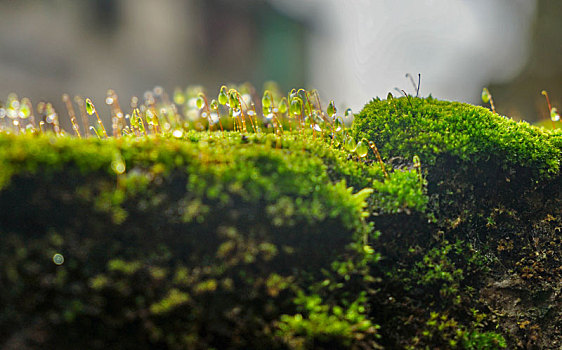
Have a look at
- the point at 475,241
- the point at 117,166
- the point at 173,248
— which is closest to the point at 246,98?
the point at 117,166

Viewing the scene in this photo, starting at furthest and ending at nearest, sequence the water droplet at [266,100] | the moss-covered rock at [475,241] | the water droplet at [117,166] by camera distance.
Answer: the water droplet at [266,100], the moss-covered rock at [475,241], the water droplet at [117,166]

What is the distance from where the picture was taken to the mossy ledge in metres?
1.22

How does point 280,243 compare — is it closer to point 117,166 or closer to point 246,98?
point 117,166

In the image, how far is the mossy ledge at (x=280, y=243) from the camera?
1.22 meters

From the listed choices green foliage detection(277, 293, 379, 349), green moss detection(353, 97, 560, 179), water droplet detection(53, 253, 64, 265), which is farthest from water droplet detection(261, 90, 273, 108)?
water droplet detection(53, 253, 64, 265)

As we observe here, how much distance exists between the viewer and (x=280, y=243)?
146cm

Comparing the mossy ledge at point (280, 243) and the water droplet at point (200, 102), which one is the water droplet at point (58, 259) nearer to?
the mossy ledge at point (280, 243)

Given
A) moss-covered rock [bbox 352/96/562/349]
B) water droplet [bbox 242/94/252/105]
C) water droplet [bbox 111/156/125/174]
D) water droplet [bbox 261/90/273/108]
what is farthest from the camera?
water droplet [bbox 242/94/252/105]

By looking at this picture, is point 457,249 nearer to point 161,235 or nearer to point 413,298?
point 413,298

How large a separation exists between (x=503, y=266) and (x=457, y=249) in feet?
1.06

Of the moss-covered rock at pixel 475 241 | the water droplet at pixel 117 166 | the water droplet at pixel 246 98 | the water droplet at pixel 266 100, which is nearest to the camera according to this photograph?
the water droplet at pixel 117 166

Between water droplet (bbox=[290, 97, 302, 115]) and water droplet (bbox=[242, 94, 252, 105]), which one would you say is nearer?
water droplet (bbox=[290, 97, 302, 115])

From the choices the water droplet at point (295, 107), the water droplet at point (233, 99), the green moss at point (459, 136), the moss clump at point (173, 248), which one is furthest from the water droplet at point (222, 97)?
the green moss at point (459, 136)

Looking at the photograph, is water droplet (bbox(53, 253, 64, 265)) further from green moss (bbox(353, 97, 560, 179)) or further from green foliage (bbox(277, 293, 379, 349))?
green moss (bbox(353, 97, 560, 179))
